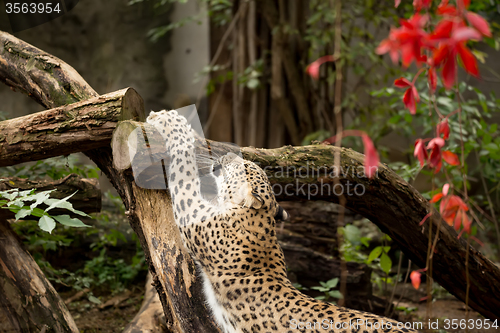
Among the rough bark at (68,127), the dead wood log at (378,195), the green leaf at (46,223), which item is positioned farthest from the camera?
the dead wood log at (378,195)

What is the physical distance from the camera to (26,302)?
294cm

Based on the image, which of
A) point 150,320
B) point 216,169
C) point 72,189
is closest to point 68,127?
point 72,189

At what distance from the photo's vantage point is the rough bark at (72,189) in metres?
3.18

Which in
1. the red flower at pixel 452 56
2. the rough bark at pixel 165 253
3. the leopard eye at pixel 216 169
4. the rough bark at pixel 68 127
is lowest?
the rough bark at pixel 165 253

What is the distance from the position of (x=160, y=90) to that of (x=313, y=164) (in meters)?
4.90

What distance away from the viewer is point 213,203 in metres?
2.72

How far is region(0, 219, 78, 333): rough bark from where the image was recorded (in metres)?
2.93

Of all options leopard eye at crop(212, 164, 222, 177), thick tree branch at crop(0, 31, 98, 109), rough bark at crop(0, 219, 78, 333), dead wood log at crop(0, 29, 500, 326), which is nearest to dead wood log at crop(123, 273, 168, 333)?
rough bark at crop(0, 219, 78, 333)

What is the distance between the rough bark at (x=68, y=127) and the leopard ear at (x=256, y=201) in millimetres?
1020

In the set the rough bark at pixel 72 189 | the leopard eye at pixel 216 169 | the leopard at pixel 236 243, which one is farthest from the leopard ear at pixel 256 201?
the rough bark at pixel 72 189

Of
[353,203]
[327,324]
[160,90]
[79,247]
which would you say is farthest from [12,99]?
[327,324]

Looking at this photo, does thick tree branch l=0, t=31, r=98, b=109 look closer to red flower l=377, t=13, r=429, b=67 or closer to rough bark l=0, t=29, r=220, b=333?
rough bark l=0, t=29, r=220, b=333

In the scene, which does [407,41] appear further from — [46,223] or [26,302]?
[26,302]

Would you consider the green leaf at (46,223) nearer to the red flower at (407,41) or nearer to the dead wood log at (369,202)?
the dead wood log at (369,202)
